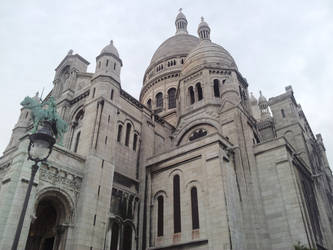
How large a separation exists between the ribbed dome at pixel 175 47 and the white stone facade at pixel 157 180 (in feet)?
57.2

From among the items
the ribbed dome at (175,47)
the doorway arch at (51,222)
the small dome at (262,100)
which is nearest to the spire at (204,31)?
the ribbed dome at (175,47)

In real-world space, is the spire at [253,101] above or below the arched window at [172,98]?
above

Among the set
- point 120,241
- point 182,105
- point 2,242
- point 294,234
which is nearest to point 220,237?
point 294,234

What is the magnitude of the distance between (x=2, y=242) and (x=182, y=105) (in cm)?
2200

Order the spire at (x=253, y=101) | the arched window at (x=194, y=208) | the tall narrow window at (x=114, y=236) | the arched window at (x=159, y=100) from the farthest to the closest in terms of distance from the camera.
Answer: the spire at (x=253, y=101), the arched window at (x=159, y=100), the tall narrow window at (x=114, y=236), the arched window at (x=194, y=208)

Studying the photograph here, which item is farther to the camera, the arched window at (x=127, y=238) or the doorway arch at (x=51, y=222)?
the arched window at (x=127, y=238)

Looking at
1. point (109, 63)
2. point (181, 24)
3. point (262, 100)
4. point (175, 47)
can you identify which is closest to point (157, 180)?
point (109, 63)

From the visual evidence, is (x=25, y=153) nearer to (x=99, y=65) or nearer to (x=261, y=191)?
(x=99, y=65)

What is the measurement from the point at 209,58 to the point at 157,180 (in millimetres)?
16513

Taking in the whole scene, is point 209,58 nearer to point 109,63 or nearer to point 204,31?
point 204,31

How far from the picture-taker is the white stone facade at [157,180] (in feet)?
59.5

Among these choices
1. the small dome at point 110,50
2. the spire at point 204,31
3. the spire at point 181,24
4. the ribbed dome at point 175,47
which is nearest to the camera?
the small dome at point 110,50

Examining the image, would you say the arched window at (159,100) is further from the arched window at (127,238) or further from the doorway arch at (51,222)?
the doorway arch at (51,222)

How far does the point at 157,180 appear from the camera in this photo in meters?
24.2
